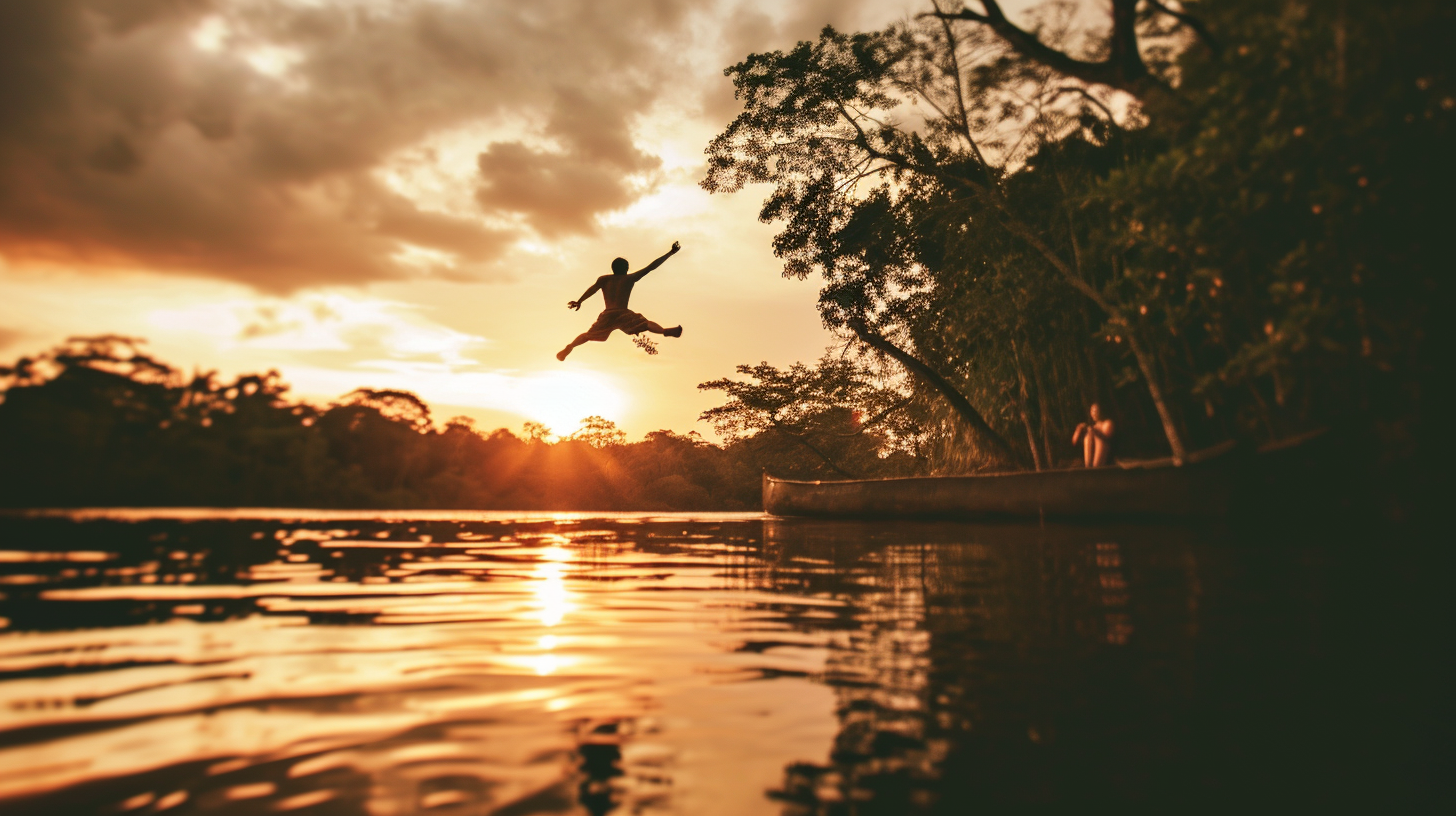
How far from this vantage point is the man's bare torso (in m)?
11.1

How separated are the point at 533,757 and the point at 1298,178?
28.7 ft

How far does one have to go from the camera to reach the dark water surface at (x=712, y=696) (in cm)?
149

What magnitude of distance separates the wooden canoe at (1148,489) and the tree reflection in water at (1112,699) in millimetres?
5337

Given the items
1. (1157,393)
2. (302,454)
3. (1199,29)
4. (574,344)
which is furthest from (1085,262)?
(302,454)

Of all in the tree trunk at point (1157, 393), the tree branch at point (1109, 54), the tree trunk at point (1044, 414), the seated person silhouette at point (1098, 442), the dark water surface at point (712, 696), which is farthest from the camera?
the tree trunk at point (1044, 414)

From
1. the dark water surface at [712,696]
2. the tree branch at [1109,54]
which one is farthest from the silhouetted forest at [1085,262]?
the dark water surface at [712,696]

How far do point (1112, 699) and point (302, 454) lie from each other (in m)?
28.6

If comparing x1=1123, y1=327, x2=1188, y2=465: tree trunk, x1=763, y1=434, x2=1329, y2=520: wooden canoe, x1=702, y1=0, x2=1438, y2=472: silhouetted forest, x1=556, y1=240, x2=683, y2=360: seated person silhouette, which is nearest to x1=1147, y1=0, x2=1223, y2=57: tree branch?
x1=702, y1=0, x2=1438, y2=472: silhouetted forest

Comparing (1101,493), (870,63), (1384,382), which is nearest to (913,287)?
(870,63)

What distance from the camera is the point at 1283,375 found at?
881 cm

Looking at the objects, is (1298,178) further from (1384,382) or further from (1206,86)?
(1384,382)

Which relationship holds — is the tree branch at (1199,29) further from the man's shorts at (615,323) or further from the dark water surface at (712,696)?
the man's shorts at (615,323)

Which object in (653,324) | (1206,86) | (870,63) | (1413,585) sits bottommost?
(1413,585)

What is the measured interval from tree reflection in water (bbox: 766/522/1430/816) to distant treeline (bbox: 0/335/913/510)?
26.9 ft
